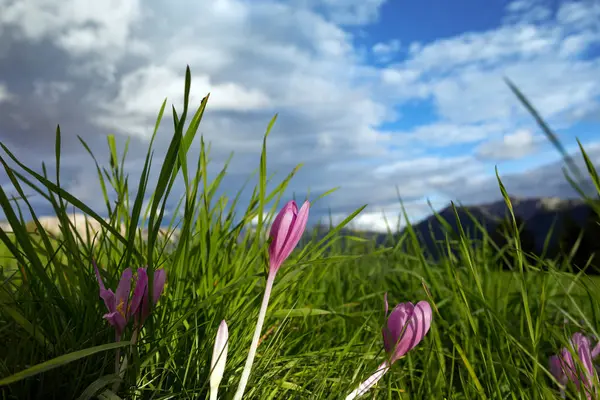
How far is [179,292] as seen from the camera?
160cm

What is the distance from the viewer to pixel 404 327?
104 centimetres

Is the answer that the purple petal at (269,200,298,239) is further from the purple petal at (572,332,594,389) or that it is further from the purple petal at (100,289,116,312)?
the purple petal at (572,332,594,389)

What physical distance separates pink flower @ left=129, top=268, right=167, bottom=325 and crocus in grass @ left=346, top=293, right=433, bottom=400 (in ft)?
1.43

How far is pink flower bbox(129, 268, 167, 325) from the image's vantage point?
3.39 ft

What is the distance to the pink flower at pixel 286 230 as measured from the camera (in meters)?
0.98

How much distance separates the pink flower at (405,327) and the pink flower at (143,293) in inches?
17.8

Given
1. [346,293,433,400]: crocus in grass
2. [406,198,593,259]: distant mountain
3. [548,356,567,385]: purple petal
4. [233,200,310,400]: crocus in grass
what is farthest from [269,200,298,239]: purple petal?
[548,356,567,385]: purple petal

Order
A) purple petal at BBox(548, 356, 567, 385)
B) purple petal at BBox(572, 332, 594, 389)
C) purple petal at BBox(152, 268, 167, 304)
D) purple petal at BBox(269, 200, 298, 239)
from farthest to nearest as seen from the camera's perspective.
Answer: purple petal at BBox(548, 356, 567, 385) < purple petal at BBox(572, 332, 594, 389) < purple petal at BBox(152, 268, 167, 304) < purple petal at BBox(269, 200, 298, 239)

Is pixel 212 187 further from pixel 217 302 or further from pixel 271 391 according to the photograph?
pixel 271 391

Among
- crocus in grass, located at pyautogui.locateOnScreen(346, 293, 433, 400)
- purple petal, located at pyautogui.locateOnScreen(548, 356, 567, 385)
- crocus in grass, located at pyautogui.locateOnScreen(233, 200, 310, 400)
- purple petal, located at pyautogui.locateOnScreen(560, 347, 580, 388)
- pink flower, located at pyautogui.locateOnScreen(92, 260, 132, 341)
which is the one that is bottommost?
purple petal, located at pyautogui.locateOnScreen(548, 356, 567, 385)

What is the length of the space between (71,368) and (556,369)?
1.19 metres

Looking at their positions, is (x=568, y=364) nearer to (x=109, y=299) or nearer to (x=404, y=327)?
(x=404, y=327)

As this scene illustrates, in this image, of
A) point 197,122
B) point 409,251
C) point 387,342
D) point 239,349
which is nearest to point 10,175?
point 197,122

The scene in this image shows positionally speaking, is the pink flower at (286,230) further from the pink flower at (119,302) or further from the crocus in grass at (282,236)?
the pink flower at (119,302)
